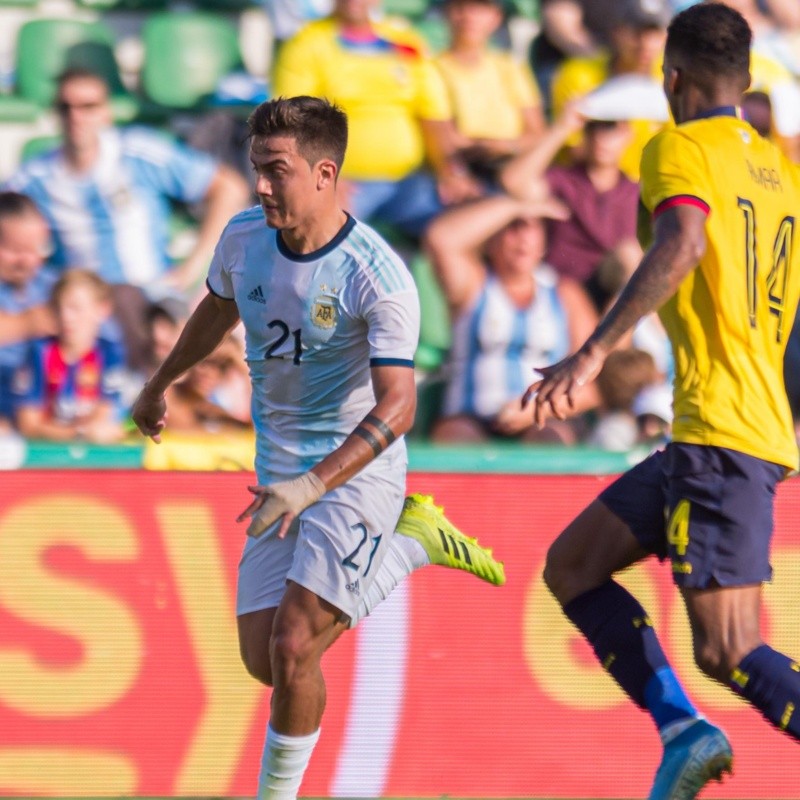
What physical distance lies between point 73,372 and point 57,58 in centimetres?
231

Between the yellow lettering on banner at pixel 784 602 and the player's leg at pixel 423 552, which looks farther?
the yellow lettering on banner at pixel 784 602

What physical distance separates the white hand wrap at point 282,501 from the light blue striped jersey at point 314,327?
480mm

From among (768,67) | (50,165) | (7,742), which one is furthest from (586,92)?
(7,742)

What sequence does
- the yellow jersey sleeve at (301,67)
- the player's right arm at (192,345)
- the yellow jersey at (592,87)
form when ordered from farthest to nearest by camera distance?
the yellow jersey at (592,87)
the yellow jersey sleeve at (301,67)
the player's right arm at (192,345)

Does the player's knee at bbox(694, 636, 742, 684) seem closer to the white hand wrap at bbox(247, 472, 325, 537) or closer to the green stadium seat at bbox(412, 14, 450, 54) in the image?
the white hand wrap at bbox(247, 472, 325, 537)

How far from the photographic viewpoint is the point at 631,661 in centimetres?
407

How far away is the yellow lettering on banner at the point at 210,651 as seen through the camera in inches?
204

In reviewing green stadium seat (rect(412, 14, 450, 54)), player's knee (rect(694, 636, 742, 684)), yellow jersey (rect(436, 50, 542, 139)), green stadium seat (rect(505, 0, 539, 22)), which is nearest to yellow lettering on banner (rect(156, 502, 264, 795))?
player's knee (rect(694, 636, 742, 684))

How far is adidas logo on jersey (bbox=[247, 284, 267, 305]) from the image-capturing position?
4.23 m

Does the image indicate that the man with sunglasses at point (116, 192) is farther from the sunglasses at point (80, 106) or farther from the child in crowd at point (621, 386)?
the child in crowd at point (621, 386)

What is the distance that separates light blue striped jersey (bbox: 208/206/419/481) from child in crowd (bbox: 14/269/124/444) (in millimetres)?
2220

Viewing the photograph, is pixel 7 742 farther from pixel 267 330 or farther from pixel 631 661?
pixel 631 661

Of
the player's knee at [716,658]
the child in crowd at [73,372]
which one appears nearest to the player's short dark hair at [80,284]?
the child in crowd at [73,372]

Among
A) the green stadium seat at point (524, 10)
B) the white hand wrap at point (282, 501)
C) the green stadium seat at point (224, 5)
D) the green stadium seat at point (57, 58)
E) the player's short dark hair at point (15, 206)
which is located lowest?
the white hand wrap at point (282, 501)
